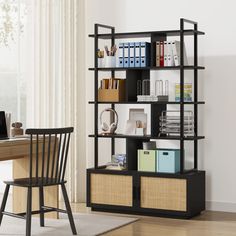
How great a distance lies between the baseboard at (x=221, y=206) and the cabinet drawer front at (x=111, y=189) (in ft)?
2.58

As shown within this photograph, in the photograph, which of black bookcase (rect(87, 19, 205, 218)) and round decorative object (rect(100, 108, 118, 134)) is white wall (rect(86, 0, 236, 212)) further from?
round decorative object (rect(100, 108, 118, 134))

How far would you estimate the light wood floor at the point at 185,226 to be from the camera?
527 cm

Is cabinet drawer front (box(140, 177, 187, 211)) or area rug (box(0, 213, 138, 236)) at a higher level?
cabinet drawer front (box(140, 177, 187, 211))

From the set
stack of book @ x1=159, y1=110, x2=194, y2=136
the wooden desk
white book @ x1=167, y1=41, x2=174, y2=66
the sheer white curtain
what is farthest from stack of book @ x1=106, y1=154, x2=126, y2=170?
white book @ x1=167, y1=41, x2=174, y2=66

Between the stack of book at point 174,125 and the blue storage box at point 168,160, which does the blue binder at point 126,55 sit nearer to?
the stack of book at point 174,125

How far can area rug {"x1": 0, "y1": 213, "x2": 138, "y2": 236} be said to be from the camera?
5.26 metres

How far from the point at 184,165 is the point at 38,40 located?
2.00 m

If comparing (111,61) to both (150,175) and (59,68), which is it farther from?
(150,175)

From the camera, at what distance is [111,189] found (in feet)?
→ 20.4

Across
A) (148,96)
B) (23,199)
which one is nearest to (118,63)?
(148,96)

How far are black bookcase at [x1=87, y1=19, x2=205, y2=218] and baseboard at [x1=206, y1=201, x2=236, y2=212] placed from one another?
14 cm

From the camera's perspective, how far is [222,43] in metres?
6.21

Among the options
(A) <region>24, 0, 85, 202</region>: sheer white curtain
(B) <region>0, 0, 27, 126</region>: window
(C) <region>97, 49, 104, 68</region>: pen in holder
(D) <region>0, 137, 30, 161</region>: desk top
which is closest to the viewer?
(D) <region>0, 137, 30, 161</region>: desk top

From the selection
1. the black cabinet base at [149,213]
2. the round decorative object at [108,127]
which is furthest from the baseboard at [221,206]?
the round decorative object at [108,127]
